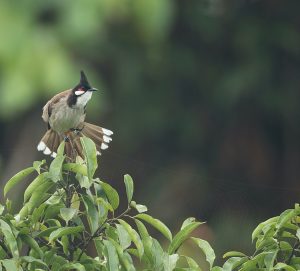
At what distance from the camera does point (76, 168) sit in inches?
108

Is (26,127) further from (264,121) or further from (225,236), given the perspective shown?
(225,236)

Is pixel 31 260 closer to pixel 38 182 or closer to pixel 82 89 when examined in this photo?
pixel 38 182

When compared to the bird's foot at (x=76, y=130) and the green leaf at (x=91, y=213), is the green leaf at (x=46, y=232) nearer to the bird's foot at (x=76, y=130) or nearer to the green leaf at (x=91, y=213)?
the green leaf at (x=91, y=213)

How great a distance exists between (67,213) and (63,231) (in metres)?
0.05

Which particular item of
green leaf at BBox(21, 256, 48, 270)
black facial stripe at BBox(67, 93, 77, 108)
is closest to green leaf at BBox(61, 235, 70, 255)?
green leaf at BBox(21, 256, 48, 270)

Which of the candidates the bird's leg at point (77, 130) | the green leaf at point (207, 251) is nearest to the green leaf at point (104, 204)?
the green leaf at point (207, 251)

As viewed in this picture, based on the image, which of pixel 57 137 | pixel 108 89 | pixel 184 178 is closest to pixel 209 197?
pixel 184 178

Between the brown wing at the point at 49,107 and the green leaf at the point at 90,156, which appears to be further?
the brown wing at the point at 49,107

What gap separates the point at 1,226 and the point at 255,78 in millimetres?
6010

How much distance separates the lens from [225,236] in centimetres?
642

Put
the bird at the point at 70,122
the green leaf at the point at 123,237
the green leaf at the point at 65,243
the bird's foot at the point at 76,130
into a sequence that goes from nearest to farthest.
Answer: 1. the green leaf at the point at 123,237
2. the green leaf at the point at 65,243
3. the bird's foot at the point at 76,130
4. the bird at the point at 70,122

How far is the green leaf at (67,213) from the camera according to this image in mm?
2695

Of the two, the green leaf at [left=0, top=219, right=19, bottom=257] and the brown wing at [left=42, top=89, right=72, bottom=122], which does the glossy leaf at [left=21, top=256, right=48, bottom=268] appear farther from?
the brown wing at [left=42, top=89, right=72, bottom=122]

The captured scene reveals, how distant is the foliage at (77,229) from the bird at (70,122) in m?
1.02
